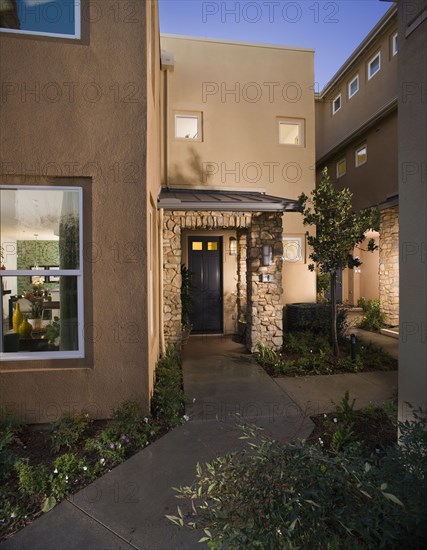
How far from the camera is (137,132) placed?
Result: 3908 mm

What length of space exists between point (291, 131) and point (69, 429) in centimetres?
877

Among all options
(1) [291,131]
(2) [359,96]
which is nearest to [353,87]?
(2) [359,96]

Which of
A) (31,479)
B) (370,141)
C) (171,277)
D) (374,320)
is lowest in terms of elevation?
(31,479)

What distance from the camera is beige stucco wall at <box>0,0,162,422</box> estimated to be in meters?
3.70

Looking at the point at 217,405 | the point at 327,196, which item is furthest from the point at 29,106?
the point at 327,196

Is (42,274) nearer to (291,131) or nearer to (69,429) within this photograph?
(69,429)

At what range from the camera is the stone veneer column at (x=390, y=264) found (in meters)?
9.22

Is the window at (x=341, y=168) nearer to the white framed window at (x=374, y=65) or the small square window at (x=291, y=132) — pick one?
the white framed window at (x=374, y=65)

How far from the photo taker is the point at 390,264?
9.39 m

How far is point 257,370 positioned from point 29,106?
5.21 m

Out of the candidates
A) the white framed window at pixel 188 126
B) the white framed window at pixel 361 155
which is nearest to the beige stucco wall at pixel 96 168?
the white framed window at pixel 188 126

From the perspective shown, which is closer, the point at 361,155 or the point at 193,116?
the point at 193,116

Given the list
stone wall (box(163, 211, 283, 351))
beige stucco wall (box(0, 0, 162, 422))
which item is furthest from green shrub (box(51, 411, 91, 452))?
stone wall (box(163, 211, 283, 351))

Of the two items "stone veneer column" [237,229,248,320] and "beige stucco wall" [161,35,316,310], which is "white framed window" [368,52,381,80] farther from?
"stone veneer column" [237,229,248,320]
